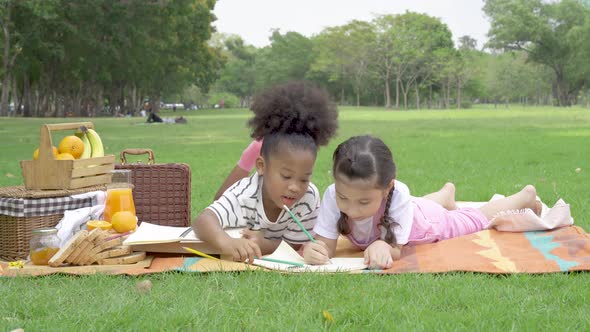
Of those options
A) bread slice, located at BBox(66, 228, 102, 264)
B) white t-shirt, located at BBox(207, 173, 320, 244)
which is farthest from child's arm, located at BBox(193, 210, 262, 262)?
bread slice, located at BBox(66, 228, 102, 264)

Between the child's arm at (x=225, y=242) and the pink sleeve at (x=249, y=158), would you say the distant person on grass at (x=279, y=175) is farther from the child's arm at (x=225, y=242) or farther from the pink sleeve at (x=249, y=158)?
the pink sleeve at (x=249, y=158)

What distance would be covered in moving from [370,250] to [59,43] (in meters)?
34.3

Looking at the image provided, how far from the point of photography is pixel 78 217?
444 centimetres

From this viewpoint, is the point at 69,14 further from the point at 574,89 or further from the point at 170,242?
the point at 574,89

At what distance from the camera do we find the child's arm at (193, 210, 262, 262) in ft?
12.8

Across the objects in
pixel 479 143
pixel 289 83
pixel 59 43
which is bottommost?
pixel 479 143

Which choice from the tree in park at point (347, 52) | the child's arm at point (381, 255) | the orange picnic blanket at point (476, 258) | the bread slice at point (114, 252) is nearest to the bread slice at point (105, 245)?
the bread slice at point (114, 252)

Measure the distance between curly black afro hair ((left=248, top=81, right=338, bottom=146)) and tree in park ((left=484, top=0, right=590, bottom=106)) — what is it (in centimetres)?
6877

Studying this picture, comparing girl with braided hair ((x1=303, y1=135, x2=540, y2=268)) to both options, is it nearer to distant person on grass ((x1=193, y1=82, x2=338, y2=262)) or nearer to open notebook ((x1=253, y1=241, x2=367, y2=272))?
open notebook ((x1=253, y1=241, x2=367, y2=272))

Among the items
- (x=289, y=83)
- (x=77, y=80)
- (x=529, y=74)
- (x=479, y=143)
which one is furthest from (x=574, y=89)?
(x=289, y=83)

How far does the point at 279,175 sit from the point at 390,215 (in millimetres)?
708

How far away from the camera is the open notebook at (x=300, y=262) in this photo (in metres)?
3.77

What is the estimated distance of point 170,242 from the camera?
4.14 metres

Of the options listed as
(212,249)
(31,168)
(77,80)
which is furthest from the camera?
(77,80)
